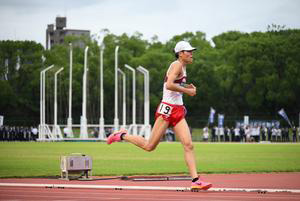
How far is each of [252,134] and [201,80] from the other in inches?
1027

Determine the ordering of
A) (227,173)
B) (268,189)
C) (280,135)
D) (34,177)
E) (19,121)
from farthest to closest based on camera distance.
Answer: (19,121) → (280,135) → (227,173) → (34,177) → (268,189)

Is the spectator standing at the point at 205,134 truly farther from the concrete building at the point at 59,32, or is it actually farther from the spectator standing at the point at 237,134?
the concrete building at the point at 59,32

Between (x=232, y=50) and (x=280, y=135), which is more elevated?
(x=232, y=50)

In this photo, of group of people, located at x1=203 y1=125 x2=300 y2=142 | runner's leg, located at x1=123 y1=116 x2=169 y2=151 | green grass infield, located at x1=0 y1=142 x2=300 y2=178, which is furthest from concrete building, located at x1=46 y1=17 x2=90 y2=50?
runner's leg, located at x1=123 y1=116 x2=169 y2=151

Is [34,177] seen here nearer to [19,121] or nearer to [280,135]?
[280,135]

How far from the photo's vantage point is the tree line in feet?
300

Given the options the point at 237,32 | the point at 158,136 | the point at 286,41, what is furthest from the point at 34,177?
the point at 237,32

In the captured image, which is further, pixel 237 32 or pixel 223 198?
pixel 237 32

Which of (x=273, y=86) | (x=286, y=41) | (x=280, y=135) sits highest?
(x=286, y=41)

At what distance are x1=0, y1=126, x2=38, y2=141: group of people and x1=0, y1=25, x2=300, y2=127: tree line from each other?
36.3ft

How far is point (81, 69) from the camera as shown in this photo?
101 meters

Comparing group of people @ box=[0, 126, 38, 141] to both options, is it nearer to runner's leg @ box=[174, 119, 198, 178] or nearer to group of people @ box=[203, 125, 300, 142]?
group of people @ box=[203, 125, 300, 142]

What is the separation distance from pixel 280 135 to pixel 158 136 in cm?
6364

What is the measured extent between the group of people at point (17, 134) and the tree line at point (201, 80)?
1105 centimetres
